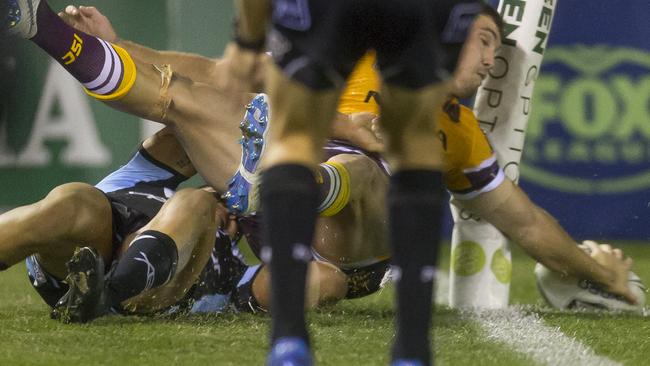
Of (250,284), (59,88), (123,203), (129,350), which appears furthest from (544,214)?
(59,88)

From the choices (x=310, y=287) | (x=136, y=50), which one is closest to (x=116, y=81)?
(x=136, y=50)

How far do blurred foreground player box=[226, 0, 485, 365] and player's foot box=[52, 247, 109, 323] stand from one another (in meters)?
1.06

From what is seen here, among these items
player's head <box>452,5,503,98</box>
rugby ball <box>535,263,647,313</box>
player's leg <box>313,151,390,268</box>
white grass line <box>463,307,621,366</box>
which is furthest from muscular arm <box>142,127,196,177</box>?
rugby ball <box>535,263,647,313</box>

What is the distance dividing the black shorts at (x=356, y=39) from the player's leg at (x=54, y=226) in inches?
53.6

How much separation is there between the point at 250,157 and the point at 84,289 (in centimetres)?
60

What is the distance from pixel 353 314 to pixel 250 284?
13.5 inches

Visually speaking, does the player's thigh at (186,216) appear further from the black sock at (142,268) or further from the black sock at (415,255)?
the black sock at (415,255)

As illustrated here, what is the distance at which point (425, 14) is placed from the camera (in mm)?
2293

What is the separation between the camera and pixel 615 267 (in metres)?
4.25

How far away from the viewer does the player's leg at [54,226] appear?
11.4 ft

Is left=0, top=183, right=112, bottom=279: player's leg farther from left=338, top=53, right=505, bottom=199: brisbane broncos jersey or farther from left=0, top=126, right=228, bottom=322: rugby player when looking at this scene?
left=338, top=53, right=505, bottom=199: brisbane broncos jersey

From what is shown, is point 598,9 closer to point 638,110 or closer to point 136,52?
point 638,110

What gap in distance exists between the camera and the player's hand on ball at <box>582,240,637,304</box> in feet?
13.8

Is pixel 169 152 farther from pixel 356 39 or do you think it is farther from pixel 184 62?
pixel 356 39
